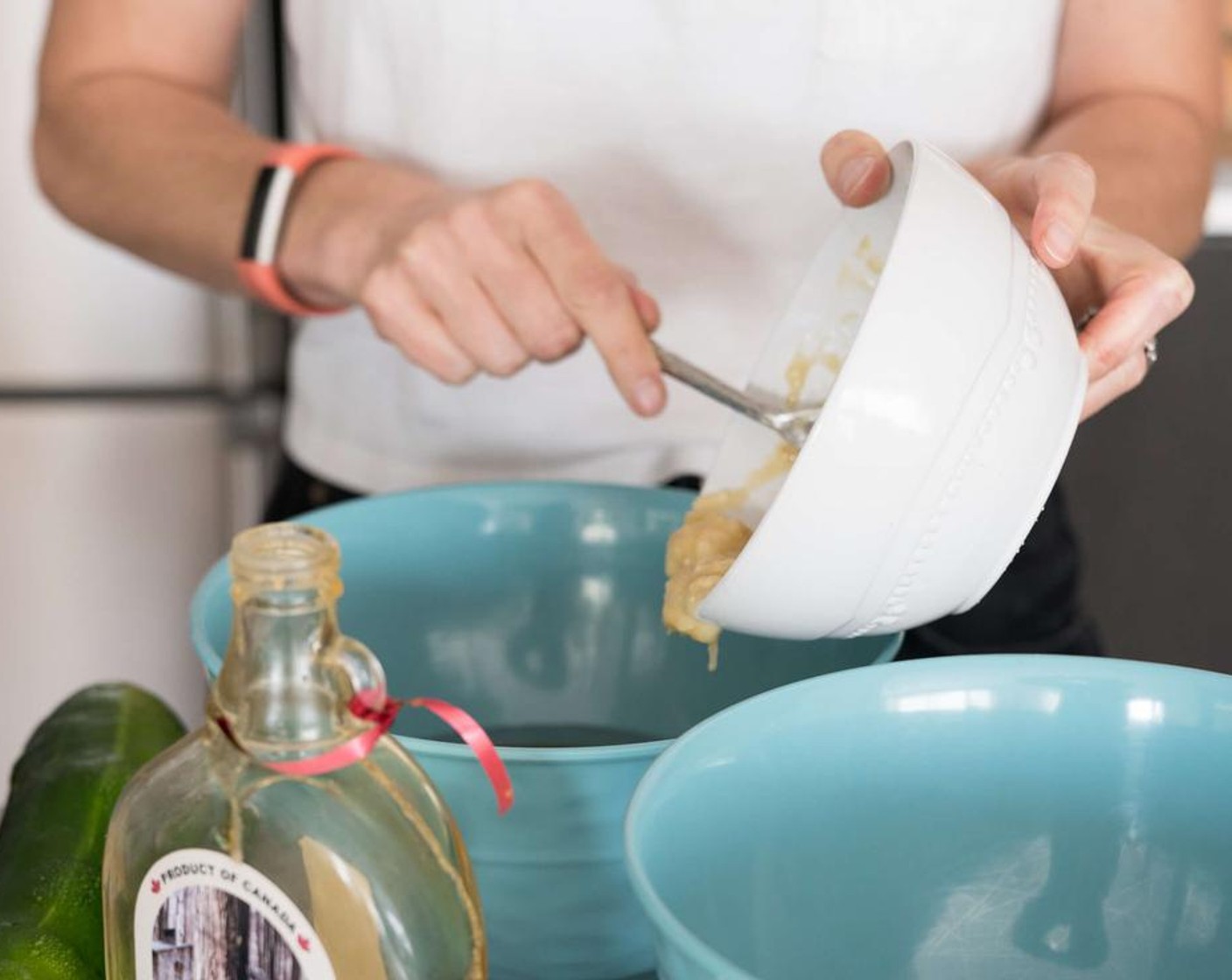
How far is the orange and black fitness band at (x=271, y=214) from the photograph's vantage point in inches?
34.9

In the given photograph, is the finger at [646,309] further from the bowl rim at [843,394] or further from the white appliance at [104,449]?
the white appliance at [104,449]

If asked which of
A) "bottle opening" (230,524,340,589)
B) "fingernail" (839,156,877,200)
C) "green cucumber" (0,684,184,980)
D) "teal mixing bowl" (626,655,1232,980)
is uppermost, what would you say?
"fingernail" (839,156,877,200)

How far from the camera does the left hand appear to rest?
25.6 inches

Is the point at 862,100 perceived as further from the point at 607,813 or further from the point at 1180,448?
the point at 1180,448

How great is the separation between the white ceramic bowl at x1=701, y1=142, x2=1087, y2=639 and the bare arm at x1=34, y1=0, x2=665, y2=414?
175mm

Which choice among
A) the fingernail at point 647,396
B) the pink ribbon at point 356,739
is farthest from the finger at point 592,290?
the pink ribbon at point 356,739

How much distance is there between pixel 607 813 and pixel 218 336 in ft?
4.35

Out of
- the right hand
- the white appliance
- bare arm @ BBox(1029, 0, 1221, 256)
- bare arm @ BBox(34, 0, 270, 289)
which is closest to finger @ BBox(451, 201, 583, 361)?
the right hand

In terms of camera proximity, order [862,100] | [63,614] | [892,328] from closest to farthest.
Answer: [892,328]
[862,100]
[63,614]

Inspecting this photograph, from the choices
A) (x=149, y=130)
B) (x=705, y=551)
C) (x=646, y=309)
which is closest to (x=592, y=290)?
(x=646, y=309)

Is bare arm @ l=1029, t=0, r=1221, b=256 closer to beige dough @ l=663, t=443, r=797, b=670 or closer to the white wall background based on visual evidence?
beige dough @ l=663, t=443, r=797, b=670

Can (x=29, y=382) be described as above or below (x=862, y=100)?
below

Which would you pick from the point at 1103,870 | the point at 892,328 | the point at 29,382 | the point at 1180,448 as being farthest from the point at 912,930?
the point at 29,382

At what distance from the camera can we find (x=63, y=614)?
186cm
